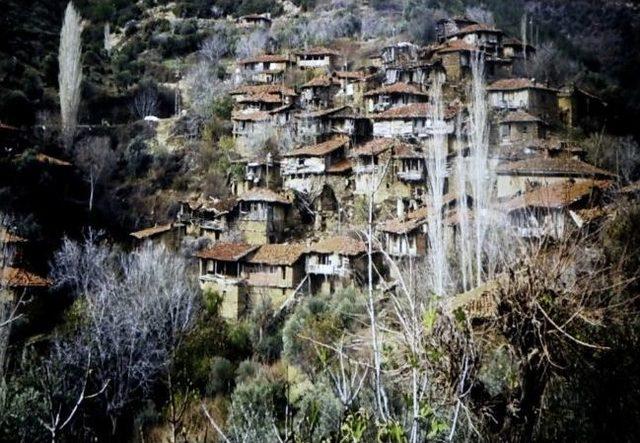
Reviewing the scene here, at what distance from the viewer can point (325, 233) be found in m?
29.9

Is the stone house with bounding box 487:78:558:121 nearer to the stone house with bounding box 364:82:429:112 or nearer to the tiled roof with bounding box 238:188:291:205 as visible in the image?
the stone house with bounding box 364:82:429:112

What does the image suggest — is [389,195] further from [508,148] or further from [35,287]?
[35,287]

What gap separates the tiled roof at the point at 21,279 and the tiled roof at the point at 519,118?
72.4ft

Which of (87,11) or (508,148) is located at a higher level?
(87,11)

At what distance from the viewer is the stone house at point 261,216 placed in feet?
A: 98.9

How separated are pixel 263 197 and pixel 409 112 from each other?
8.99 metres

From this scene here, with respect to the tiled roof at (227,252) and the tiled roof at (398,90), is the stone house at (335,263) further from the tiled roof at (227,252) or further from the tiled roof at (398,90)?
the tiled roof at (398,90)

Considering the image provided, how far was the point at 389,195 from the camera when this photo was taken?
30.5 m

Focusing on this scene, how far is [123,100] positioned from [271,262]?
80.2ft

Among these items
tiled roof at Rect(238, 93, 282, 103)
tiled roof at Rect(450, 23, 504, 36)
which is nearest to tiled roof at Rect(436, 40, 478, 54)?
tiled roof at Rect(450, 23, 504, 36)

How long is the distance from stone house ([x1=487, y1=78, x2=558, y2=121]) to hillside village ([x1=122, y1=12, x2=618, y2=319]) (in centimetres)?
7

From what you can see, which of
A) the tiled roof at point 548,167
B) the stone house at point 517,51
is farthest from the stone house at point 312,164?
the stone house at point 517,51

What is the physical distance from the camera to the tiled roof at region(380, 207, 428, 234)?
24.6 metres

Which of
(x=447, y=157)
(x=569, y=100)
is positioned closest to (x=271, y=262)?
(x=447, y=157)
